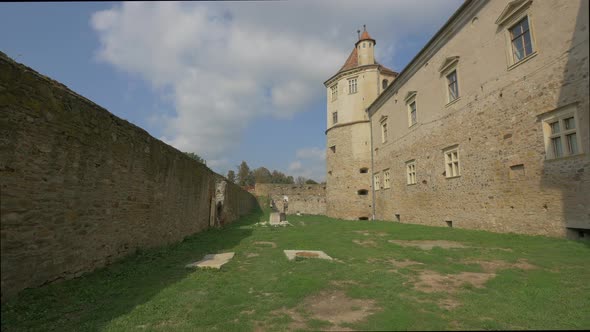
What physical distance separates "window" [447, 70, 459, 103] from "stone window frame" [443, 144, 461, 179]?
91.4 inches

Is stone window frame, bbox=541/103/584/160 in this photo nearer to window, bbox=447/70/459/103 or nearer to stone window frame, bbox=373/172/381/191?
window, bbox=447/70/459/103

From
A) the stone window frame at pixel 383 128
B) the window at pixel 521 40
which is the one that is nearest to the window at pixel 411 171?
the stone window frame at pixel 383 128

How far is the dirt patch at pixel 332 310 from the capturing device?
3533mm

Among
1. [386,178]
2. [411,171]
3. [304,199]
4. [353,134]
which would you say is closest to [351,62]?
[353,134]

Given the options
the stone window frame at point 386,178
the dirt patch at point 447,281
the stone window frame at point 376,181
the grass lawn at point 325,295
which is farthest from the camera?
the stone window frame at point 376,181

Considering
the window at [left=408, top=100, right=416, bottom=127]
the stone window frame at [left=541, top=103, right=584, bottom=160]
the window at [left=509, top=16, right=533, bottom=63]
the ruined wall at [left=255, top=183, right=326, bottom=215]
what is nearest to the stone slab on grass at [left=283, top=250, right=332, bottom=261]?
the stone window frame at [left=541, top=103, right=584, bottom=160]

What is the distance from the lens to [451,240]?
9820 millimetres

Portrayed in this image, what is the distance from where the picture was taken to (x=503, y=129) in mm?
10945

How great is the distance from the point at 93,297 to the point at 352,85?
81.7ft

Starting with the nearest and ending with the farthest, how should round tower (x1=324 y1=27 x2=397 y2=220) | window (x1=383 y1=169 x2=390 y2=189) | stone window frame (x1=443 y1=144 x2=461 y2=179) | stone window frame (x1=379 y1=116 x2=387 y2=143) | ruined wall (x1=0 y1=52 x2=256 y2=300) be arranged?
ruined wall (x1=0 y1=52 x2=256 y2=300) < stone window frame (x1=443 y1=144 x2=461 y2=179) < window (x1=383 y1=169 x2=390 y2=189) < stone window frame (x1=379 y1=116 x2=387 y2=143) < round tower (x1=324 y1=27 x2=397 y2=220)

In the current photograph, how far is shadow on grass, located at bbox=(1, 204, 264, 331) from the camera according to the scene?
3551 millimetres

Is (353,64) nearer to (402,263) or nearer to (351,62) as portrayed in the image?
(351,62)

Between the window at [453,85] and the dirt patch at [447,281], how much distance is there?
1059cm

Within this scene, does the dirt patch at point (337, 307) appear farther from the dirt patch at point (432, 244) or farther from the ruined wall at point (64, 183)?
the dirt patch at point (432, 244)
